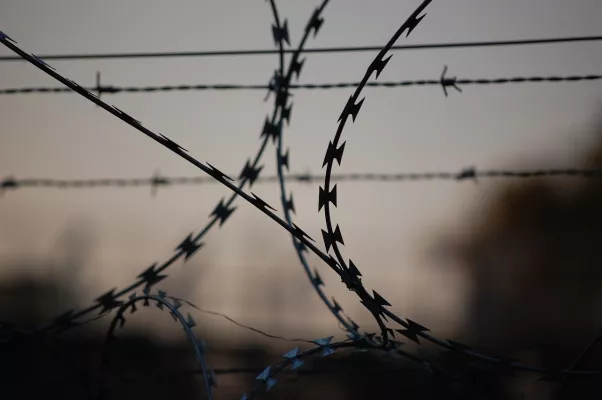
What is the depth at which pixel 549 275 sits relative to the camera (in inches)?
1459

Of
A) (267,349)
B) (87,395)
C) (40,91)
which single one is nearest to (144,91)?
(40,91)

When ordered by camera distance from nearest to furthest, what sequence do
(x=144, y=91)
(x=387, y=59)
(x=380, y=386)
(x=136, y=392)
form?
(x=387, y=59)
(x=144, y=91)
(x=136, y=392)
(x=380, y=386)

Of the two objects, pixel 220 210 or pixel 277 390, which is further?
pixel 277 390

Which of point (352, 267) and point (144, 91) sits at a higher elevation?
point (144, 91)

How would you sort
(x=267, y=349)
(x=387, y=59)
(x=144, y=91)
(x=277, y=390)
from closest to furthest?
1. (x=387, y=59)
2. (x=144, y=91)
3. (x=277, y=390)
4. (x=267, y=349)

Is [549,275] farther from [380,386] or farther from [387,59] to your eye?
[387,59]

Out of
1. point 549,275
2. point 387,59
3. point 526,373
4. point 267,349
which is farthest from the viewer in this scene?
point 549,275

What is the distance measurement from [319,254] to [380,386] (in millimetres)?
11265

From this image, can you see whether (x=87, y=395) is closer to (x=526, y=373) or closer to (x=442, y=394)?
(x=526, y=373)

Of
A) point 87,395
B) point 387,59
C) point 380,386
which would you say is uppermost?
point 387,59

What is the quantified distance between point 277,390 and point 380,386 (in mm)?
3690

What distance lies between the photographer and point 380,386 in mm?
13625

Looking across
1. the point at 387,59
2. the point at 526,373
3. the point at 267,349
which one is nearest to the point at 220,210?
the point at 387,59

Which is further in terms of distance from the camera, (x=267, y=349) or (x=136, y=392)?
(x=267, y=349)
